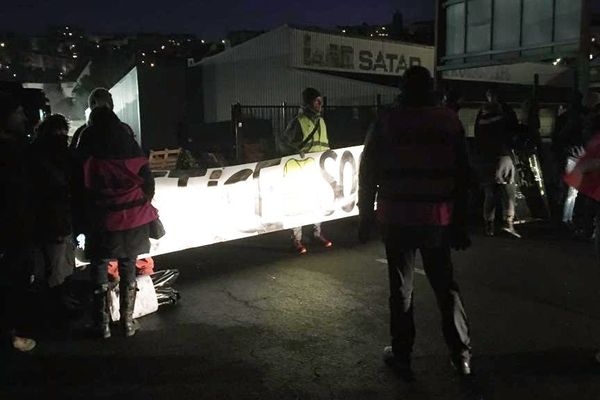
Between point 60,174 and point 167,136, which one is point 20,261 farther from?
point 167,136

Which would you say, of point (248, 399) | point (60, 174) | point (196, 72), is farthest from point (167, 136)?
point (248, 399)

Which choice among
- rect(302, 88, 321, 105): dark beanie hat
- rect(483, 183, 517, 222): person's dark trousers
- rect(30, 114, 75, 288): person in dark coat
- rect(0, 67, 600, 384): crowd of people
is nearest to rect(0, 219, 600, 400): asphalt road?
rect(0, 67, 600, 384): crowd of people

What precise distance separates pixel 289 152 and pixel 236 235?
131cm

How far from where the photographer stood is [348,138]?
18.1m

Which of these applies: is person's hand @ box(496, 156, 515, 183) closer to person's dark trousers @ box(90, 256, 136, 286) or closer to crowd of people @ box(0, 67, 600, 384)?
crowd of people @ box(0, 67, 600, 384)

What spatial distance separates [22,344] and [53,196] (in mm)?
1185

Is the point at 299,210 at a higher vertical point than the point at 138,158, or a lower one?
lower

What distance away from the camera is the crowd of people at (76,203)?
14.6 feet

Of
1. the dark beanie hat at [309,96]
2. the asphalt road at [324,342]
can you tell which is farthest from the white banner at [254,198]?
the dark beanie hat at [309,96]

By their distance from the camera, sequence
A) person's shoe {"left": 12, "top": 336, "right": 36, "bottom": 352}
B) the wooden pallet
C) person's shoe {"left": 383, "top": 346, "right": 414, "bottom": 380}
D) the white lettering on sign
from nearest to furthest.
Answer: person's shoe {"left": 383, "top": 346, "right": 414, "bottom": 380}, person's shoe {"left": 12, "top": 336, "right": 36, "bottom": 352}, the wooden pallet, the white lettering on sign

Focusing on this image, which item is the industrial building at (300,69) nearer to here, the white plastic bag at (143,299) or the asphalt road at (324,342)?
the asphalt road at (324,342)

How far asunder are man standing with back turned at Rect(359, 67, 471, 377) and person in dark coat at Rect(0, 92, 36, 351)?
249 cm

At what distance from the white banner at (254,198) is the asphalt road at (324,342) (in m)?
0.50

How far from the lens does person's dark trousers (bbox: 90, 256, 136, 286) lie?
4785mm
